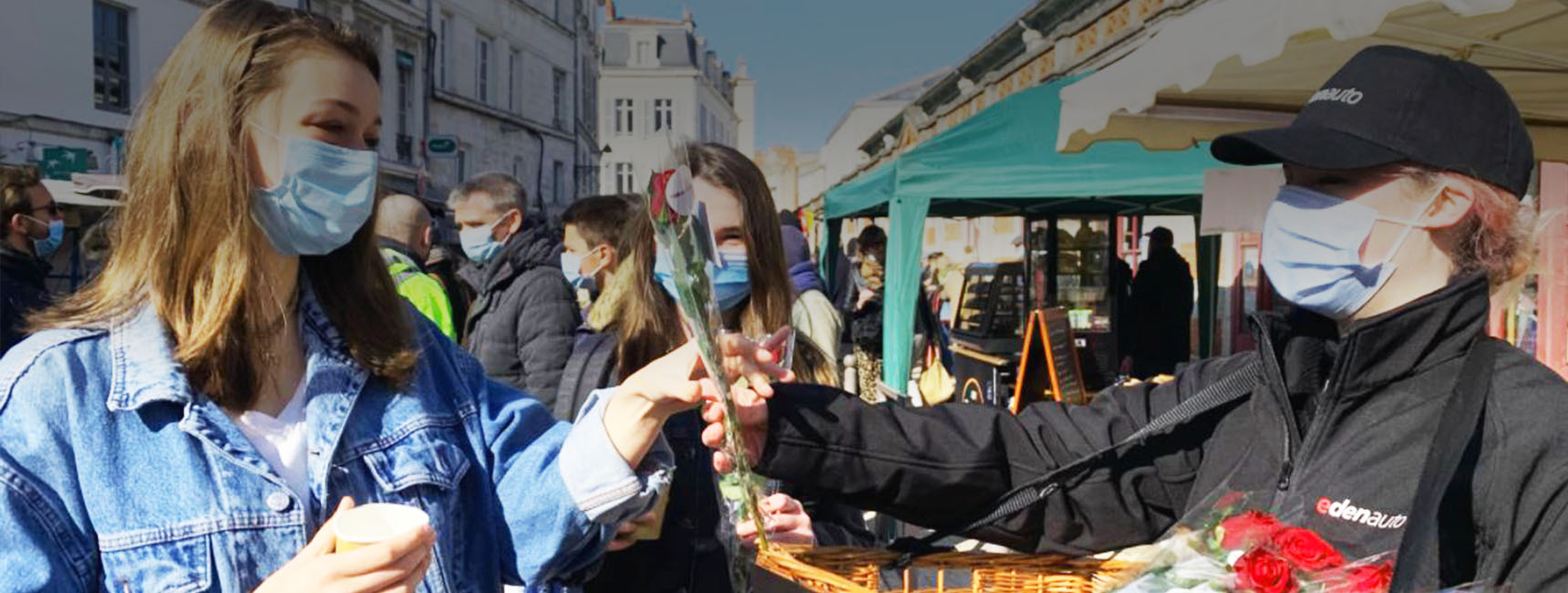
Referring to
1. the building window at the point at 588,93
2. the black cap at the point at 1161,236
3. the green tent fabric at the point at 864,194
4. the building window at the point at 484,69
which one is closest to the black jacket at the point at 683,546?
the green tent fabric at the point at 864,194

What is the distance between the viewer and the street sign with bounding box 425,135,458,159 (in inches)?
1161

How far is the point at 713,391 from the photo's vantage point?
59.7 inches

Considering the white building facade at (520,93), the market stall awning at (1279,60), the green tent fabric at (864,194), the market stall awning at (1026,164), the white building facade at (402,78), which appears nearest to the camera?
the market stall awning at (1279,60)

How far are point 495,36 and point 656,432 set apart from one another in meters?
35.6

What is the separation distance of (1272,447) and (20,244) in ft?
15.9

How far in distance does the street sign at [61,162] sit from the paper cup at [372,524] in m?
16.6

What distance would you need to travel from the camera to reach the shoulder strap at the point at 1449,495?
1330 mm

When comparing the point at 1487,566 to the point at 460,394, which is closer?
the point at 1487,566

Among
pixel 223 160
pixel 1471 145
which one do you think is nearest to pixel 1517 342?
pixel 1471 145

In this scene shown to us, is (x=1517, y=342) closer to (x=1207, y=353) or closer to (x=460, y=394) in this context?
(x=460, y=394)

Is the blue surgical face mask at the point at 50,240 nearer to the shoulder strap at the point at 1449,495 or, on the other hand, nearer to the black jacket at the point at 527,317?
the black jacket at the point at 527,317

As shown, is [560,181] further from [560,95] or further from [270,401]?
[270,401]

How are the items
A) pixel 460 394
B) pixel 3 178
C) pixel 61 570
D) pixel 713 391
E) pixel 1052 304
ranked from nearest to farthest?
pixel 61 570 < pixel 713 391 < pixel 460 394 < pixel 3 178 < pixel 1052 304

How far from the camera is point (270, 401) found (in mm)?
1540
